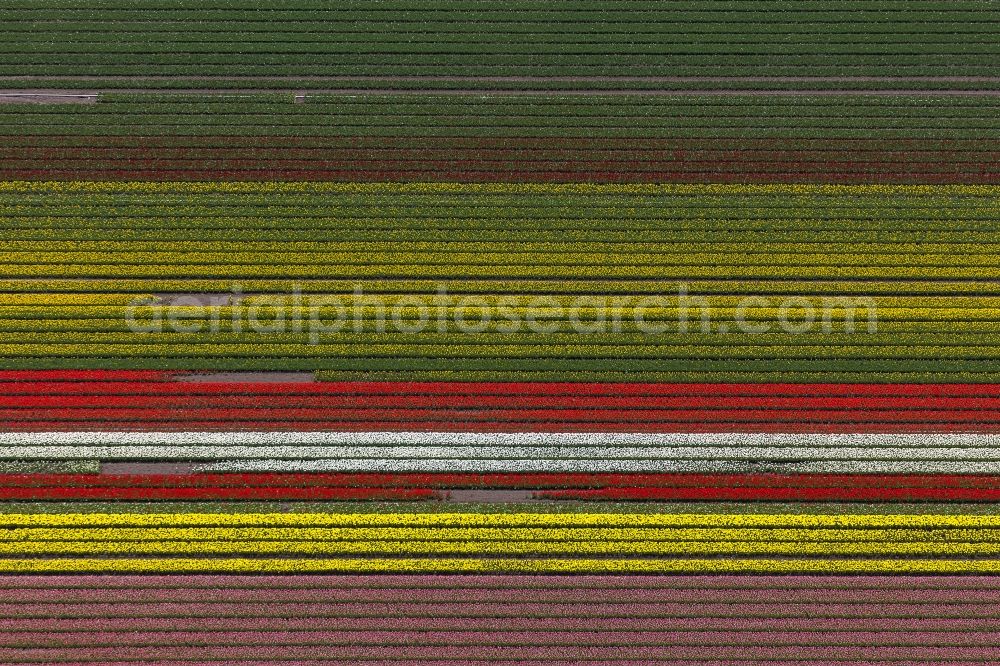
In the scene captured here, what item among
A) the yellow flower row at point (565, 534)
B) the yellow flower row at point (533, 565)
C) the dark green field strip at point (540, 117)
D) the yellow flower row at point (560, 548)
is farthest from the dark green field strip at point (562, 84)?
the yellow flower row at point (533, 565)

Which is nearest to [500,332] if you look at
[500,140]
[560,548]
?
[560,548]

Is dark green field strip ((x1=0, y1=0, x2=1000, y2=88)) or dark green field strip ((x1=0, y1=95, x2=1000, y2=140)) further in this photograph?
dark green field strip ((x1=0, y1=0, x2=1000, y2=88))

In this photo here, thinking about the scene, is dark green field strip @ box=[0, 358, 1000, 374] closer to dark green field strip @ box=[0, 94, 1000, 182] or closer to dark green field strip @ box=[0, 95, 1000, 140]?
dark green field strip @ box=[0, 94, 1000, 182]

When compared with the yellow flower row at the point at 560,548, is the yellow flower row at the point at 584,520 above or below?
above

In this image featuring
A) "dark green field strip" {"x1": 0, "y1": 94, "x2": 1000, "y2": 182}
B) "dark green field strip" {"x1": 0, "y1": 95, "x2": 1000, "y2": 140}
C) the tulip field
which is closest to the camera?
the tulip field

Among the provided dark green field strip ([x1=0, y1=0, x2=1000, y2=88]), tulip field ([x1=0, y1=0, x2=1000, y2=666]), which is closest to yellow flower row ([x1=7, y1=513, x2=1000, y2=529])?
tulip field ([x1=0, y1=0, x2=1000, y2=666])

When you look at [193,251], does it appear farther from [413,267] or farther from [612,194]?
[612,194]

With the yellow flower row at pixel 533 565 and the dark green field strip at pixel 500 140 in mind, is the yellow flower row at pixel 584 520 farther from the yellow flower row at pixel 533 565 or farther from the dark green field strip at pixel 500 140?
the dark green field strip at pixel 500 140

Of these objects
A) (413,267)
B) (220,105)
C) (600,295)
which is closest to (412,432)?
(413,267)

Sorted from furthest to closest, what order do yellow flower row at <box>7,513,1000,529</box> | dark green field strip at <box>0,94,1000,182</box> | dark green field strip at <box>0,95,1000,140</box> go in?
1. dark green field strip at <box>0,95,1000,140</box>
2. dark green field strip at <box>0,94,1000,182</box>
3. yellow flower row at <box>7,513,1000,529</box>
